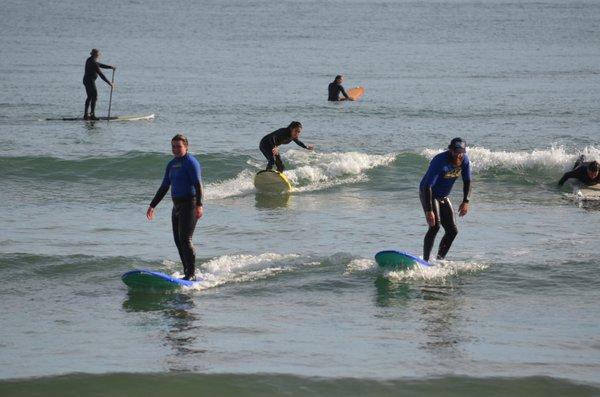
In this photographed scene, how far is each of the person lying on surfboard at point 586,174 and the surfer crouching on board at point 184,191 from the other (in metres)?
9.70

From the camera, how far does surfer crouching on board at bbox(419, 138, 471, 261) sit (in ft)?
39.7

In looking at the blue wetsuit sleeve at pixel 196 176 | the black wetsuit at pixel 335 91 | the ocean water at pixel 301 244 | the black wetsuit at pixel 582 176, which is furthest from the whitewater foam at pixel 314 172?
the black wetsuit at pixel 335 91

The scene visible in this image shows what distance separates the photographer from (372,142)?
84.2 feet

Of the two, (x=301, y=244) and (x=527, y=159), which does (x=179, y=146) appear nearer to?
(x=301, y=244)

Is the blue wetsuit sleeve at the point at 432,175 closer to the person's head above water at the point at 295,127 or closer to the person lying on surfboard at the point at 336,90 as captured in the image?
the person's head above water at the point at 295,127

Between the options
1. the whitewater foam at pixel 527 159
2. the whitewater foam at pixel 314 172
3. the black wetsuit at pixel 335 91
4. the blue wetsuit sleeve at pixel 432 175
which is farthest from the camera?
the black wetsuit at pixel 335 91

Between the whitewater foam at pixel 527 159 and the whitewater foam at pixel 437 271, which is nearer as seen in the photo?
the whitewater foam at pixel 437 271

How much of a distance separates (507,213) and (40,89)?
2326 centimetres

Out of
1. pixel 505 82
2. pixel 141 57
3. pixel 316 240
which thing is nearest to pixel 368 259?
pixel 316 240

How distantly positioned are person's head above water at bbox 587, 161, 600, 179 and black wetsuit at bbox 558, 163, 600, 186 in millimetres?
66

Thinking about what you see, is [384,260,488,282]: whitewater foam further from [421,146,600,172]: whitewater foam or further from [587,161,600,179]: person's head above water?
[421,146,600,172]: whitewater foam

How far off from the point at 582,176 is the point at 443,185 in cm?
763

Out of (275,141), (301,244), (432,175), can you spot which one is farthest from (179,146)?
(275,141)

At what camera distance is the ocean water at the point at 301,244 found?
9289 millimetres
